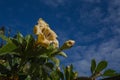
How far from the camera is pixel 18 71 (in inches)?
96.3

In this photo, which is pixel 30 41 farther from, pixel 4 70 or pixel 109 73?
pixel 109 73

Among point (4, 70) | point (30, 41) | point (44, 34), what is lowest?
point (4, 70)

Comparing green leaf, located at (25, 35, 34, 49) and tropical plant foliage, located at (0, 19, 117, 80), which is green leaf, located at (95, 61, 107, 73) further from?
green leaf, located at (25, 35, 34, 49)

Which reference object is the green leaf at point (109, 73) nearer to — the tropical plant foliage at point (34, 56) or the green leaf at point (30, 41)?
the tropical plant foliage at point (34, 56)

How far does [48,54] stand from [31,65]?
0.16 meters

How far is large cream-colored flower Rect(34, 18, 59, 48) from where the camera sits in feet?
7.71

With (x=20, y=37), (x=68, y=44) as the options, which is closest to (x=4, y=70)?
(x=20, y=37)

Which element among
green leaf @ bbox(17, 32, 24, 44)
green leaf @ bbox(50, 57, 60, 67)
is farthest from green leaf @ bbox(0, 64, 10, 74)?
green leaf @ bbox(50, 57, 60, 67)

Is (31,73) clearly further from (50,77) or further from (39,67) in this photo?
(50,77)

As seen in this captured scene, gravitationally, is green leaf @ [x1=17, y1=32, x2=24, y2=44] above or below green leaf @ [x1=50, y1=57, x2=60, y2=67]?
above

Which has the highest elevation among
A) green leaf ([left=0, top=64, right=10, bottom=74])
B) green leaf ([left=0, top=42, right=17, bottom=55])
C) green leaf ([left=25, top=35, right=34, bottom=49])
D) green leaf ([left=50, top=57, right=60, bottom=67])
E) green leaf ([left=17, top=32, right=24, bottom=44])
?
green leaf ([left=17, top=32, right=24, bottom=44])

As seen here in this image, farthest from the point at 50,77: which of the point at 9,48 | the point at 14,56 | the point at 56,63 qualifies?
the point at 9,48

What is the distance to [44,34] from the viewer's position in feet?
8.21

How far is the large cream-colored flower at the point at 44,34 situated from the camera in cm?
235
